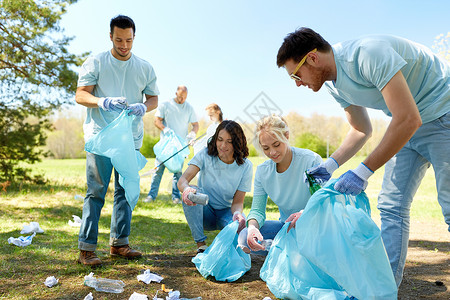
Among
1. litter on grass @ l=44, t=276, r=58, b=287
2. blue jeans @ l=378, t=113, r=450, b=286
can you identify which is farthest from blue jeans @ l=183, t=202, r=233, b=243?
blue jeans @ l=378, t=113, r=450, b=286

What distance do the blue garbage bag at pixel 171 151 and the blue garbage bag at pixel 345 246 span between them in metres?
3.53

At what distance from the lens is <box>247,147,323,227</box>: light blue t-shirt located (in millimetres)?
2164

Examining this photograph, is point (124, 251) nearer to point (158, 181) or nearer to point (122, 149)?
point (122, 149)

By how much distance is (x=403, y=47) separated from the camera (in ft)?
4.99

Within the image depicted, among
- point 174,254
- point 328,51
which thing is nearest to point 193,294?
point 174,254

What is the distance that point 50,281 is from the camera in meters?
2.00

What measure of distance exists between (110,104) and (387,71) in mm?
1585

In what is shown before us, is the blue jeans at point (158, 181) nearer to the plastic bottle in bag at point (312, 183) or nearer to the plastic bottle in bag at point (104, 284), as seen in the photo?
the plastic bottle in bag at point (104, 284)

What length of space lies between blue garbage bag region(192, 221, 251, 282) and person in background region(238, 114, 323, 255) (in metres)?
0.06

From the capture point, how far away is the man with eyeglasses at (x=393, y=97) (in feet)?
4.45

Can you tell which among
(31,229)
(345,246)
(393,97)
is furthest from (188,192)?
(31,229)

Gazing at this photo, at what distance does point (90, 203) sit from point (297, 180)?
1310 millimetres

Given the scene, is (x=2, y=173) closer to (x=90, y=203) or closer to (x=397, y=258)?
(x=90, y=203)

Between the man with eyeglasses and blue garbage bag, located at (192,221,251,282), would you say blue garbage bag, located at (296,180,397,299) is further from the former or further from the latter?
blue garbage bag, located at (192,221,251,282)
